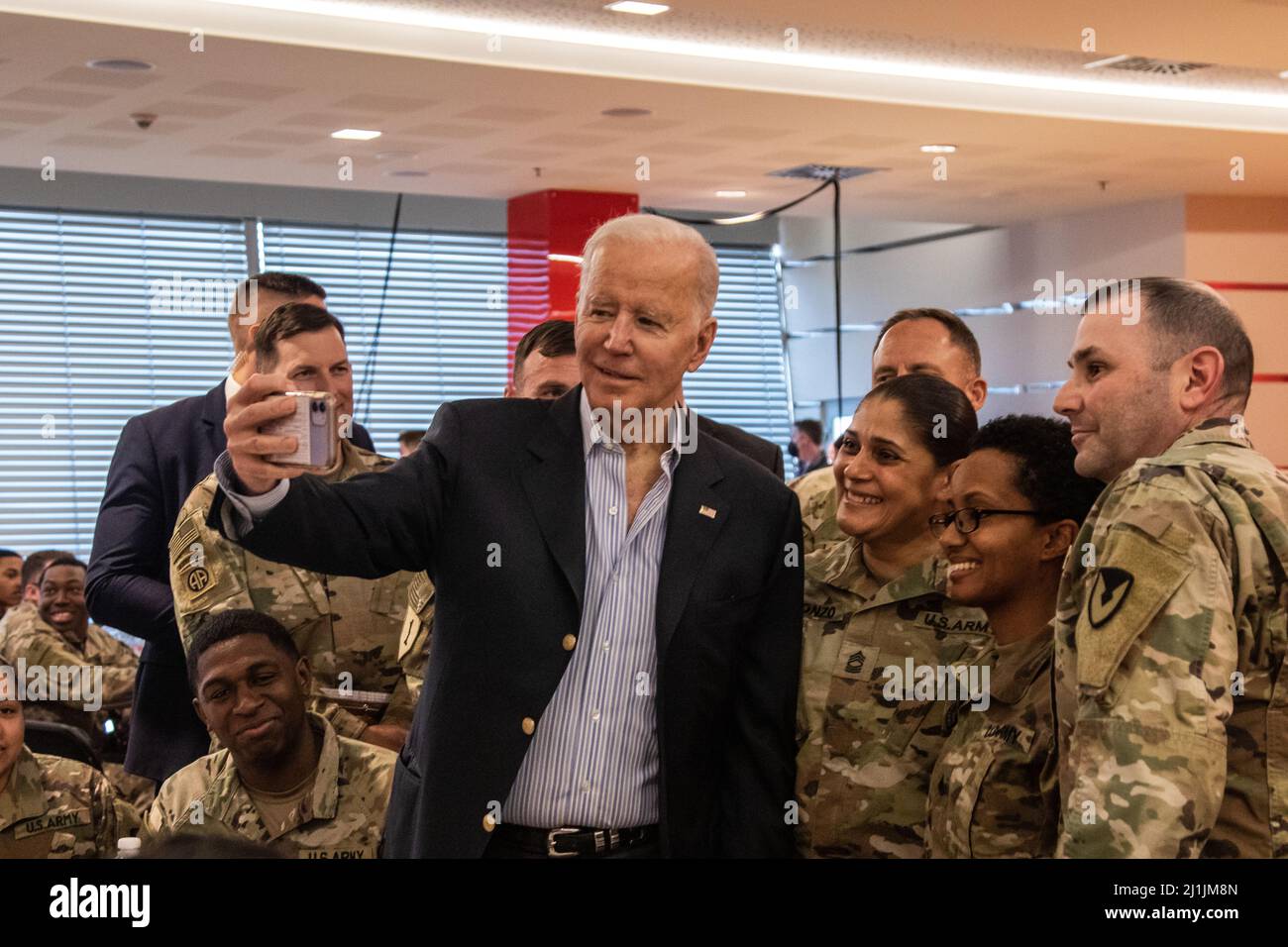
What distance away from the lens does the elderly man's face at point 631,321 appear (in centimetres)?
207

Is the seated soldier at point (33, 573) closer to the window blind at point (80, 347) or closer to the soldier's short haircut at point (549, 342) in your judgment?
the soldier's short haircut at point (549, 342)

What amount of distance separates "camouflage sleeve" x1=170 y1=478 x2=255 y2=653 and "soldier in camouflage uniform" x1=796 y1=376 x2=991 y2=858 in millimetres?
1079

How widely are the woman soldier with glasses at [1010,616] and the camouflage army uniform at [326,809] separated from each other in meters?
1.08

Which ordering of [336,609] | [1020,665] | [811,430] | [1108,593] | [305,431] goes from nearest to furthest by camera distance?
[305,431]
[1108,593]
[1020,665]
[336,609]
[811,430]

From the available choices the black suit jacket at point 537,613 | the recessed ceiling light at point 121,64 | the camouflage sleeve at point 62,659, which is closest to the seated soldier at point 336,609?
the black suit jacket at point 537,613

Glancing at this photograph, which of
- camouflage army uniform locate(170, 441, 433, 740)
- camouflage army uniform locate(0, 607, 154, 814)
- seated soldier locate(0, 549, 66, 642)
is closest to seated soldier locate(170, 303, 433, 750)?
camouflage army uniform locate(170, 441, 433, 740)

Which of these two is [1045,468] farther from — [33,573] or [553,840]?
[33,573]

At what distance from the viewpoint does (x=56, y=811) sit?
3336 millimetres

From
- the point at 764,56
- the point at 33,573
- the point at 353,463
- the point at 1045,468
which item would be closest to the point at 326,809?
the point at 353,463

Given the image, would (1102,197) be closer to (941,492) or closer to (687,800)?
(941,492)

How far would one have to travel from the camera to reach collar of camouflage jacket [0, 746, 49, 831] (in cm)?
→ 330

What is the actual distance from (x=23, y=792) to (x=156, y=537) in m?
0.65

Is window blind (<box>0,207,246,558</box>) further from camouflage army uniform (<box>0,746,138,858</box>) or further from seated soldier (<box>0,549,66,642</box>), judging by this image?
camouflage army uniform (<box>0,746,138,858</box>)
